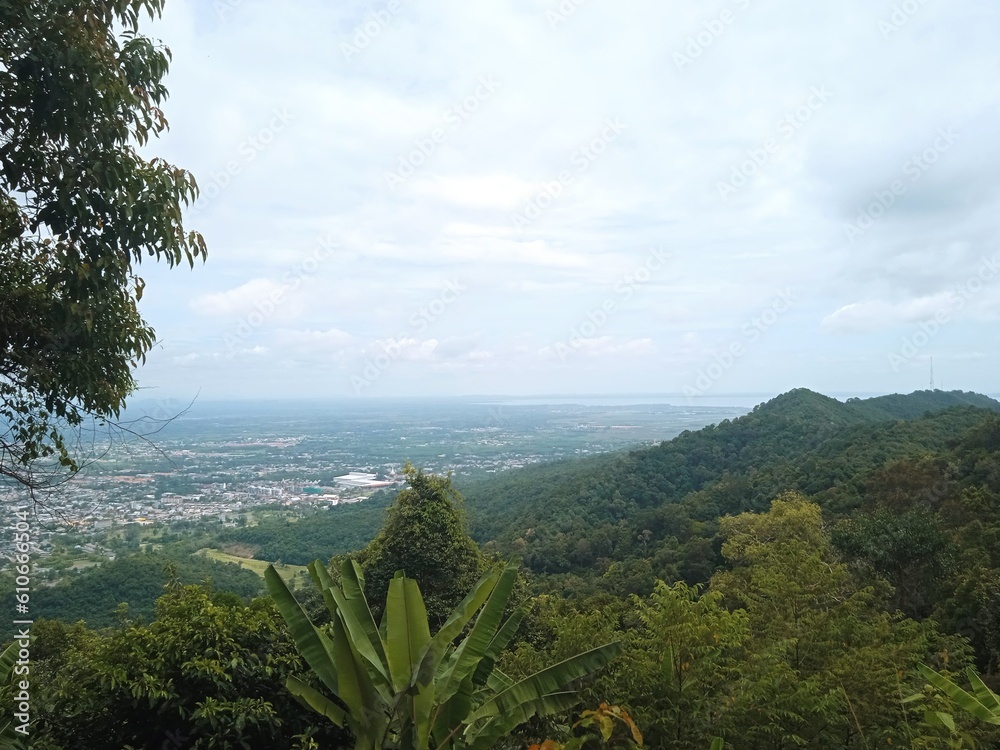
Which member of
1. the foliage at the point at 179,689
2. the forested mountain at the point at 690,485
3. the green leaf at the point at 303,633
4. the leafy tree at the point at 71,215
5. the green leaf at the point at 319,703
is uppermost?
the leafy tree at the point at 71,215

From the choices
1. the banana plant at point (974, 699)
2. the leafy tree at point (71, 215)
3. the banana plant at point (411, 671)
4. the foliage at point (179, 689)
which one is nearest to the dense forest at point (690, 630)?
the foliage at point (179, 689)

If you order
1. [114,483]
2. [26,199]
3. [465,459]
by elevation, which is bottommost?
[465,459]

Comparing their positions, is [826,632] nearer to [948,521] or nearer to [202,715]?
[202,715]

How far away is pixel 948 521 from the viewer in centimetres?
1582

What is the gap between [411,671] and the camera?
295cm

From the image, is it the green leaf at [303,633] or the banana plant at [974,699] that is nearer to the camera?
the green leaf at [303,633]

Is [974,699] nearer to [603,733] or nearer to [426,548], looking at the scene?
[603,733]

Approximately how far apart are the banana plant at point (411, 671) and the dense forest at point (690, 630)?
0.98 ft

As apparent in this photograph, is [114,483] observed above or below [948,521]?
above

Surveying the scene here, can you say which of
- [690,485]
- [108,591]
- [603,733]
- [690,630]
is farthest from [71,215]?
[690,485]

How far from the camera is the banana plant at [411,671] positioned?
292 cm

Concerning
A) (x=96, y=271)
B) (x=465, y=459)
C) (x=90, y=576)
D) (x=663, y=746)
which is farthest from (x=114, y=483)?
(x=465, y=459)

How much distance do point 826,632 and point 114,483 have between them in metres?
8.21

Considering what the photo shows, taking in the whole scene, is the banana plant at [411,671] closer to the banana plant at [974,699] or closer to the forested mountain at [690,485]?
the banana plant at [974,699]
